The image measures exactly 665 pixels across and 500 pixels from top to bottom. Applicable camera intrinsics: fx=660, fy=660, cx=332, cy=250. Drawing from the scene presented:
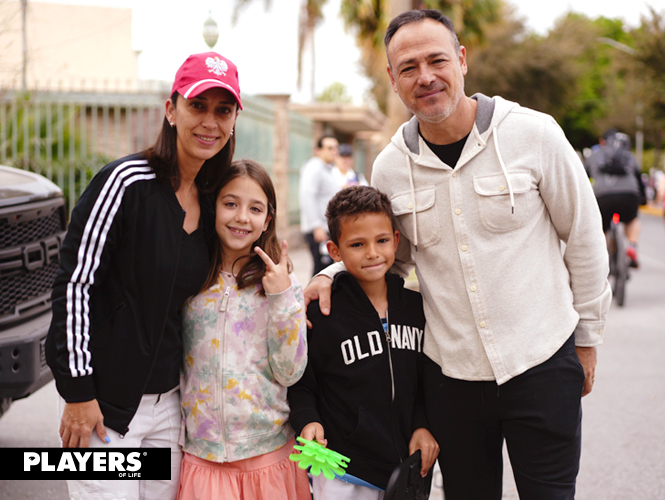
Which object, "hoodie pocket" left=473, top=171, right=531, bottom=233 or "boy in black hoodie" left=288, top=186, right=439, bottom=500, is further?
"boy in black hoodie" left=288, top=186, right=439, bottom=500

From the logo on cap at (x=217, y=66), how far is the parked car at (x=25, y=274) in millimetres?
1585

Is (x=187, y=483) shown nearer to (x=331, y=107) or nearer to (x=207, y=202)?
(x=207, y=202)

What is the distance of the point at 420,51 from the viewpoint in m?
2.46

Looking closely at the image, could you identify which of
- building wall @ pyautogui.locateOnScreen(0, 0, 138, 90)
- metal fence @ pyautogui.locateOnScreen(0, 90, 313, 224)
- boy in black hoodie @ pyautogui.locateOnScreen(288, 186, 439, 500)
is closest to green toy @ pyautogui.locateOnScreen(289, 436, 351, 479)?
boy in black hoodie @ pyautogui.locateOnScreen(288, 186, 439, 500)

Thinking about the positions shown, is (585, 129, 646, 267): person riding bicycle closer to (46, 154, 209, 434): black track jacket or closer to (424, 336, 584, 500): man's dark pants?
(424, 336, 584, 500): man's dark pants

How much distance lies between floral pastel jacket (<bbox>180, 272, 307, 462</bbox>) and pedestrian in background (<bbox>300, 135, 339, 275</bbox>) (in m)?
5.22

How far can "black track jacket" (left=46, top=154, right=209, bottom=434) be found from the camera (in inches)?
88.4

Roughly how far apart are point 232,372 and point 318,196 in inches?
223

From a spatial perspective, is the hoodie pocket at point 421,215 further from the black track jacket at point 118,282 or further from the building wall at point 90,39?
the building wall at point 90,39

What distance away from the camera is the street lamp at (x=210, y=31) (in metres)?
6.02

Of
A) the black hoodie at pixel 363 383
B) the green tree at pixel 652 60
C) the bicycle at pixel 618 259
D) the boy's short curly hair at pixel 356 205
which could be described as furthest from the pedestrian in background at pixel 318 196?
the green tree at pixel 652 60

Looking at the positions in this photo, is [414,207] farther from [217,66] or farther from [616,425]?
[616,425]

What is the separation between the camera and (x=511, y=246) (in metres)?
2.41

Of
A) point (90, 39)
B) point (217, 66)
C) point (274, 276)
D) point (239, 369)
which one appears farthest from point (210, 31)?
point (90, 39)
